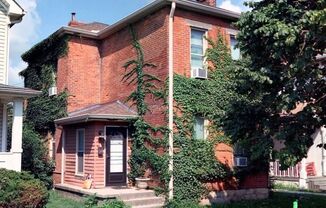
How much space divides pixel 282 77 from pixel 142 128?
6.85 meters

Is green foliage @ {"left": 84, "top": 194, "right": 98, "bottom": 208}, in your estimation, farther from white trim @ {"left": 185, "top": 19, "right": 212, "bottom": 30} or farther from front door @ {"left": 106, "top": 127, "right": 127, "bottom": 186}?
white trim @ {"left": 185, "top": 19, "right": 212, "bottom": 30}

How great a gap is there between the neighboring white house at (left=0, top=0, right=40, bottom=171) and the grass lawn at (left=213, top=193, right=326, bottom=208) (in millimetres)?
7513

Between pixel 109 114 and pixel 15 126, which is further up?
pixel 109 114

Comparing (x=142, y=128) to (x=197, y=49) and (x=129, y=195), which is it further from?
(x=197, y=49)

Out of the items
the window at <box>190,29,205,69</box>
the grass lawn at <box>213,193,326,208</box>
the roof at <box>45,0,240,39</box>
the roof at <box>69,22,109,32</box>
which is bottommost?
the grass lawn at <box>213,193,326,208</box>

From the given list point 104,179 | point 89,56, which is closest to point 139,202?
point 104,179

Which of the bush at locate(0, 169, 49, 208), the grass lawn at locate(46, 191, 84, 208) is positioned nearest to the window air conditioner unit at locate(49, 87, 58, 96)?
the grass lawn at locate(46, 191, 84, 208)

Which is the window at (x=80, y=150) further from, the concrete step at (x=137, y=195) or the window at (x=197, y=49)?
the window at (x=197, y=49)

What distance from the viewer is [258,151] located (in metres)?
11.5

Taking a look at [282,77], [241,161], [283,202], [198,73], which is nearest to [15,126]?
[198,73]

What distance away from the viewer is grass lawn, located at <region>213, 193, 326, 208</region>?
49.1 feet

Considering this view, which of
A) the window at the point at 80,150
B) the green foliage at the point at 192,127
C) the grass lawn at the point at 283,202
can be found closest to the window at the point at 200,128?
the green foliage at the point at 192,127

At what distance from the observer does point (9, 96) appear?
554 inches

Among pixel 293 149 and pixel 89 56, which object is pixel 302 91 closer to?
pixel 293 149
